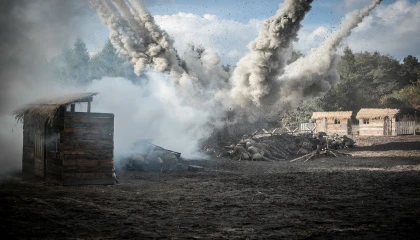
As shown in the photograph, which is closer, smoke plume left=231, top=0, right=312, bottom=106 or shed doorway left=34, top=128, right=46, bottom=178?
shed doorway left=34, top=128, right=46, bottom=178

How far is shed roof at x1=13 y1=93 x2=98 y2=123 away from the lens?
13.8m

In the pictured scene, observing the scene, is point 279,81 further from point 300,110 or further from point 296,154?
point 300,110

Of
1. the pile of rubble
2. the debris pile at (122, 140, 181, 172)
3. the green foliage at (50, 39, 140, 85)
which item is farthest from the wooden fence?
the debris pile at (122, 140, 181, 172)

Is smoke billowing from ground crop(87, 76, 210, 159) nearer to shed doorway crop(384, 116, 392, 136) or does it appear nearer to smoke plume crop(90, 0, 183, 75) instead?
smoke plume crop(90, 0, 183, 75)

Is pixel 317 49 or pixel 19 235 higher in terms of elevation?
pixel 317 49

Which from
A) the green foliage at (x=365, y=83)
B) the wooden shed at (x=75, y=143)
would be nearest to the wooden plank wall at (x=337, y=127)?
the green foliage at (x=365, y=83)

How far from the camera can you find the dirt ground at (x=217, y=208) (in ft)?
24.7

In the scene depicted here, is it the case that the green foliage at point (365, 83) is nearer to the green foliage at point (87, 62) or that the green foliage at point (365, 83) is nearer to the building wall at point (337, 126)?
the building wall at point (337, 126)

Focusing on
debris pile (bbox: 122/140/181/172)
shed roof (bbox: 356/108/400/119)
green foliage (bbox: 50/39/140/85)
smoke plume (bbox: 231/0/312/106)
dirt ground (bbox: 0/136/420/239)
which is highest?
green foliage (bbox: 50/39/140/85)

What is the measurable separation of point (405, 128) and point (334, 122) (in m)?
9.09

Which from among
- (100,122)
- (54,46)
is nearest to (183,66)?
(54,46)

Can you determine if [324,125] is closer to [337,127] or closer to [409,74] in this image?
[337,127]

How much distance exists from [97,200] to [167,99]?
751 inches

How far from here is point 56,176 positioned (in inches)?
561
